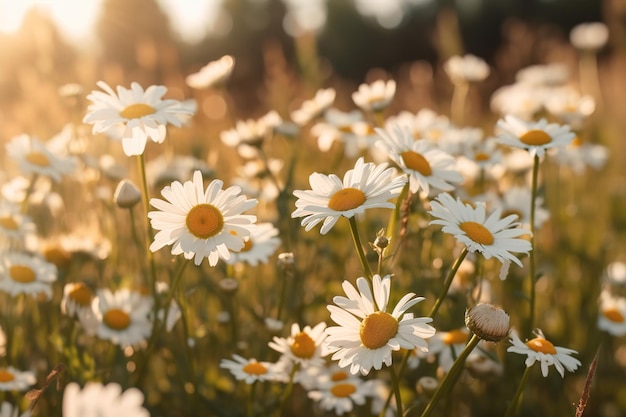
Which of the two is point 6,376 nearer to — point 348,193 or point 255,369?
point 255,369

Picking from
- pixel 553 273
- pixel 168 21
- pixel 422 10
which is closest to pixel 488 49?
pixel 422 10

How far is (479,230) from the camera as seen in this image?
5.02ft

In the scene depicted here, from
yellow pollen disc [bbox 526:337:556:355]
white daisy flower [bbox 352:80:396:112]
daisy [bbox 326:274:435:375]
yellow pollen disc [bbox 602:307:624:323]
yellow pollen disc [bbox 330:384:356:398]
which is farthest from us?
white daisy flower [bbox 352:80:396:112]

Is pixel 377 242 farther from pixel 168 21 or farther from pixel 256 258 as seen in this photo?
pixel 168 21

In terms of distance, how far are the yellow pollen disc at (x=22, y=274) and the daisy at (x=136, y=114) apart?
58cm

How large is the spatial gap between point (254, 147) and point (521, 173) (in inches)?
43.0

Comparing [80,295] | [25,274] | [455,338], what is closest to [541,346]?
[455,338]

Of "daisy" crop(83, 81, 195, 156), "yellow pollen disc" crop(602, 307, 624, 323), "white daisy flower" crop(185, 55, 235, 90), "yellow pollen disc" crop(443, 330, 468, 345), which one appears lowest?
"yellow pollen disc" crop(602, 307, 624, 323)

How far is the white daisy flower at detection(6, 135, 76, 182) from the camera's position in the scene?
7.27ft

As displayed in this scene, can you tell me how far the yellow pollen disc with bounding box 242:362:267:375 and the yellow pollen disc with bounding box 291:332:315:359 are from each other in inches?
3.5

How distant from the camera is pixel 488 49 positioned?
27.5 metres

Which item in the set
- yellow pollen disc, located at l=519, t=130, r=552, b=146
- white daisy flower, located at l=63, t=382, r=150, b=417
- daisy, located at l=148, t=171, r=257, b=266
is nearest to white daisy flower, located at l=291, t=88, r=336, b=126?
yellow pollen disc, located at l=519, t=130, r=552, b=146

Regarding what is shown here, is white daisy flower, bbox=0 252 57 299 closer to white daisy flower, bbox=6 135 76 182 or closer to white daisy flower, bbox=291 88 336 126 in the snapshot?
white daisy flower, bbox=6 135 76 182

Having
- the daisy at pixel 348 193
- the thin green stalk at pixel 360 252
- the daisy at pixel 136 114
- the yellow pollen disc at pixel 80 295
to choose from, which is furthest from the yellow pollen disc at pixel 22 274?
the thin green stalk at pixel 360 252
